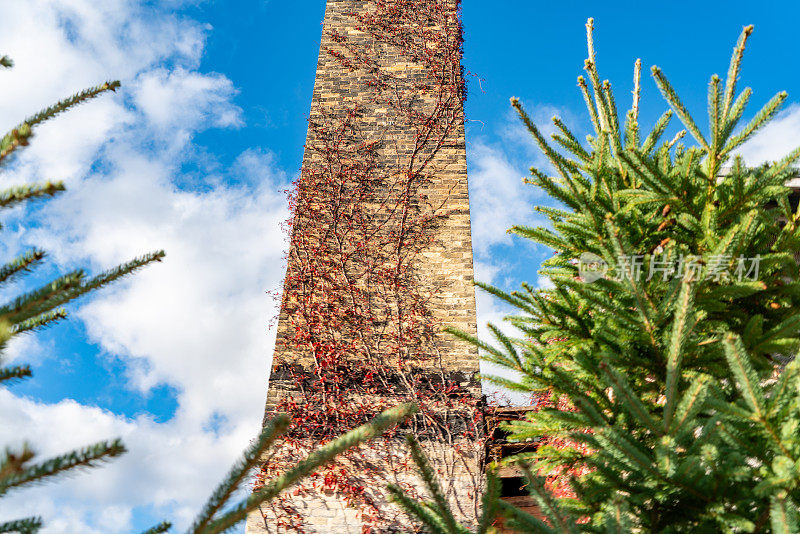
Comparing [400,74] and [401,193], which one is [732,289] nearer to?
[401,193]

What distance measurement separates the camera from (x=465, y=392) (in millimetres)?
5980

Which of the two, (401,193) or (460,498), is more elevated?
(401,193)

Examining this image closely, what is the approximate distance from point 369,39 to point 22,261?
818 cm

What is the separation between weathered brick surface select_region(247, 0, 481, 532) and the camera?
5.38m

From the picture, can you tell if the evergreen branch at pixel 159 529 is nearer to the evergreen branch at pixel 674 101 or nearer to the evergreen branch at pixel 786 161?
the evergreen branch at pixel 674 101

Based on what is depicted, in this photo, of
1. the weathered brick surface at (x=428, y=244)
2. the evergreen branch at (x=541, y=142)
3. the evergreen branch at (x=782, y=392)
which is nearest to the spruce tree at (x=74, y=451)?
the evergreen branch at (x=782, y=392)

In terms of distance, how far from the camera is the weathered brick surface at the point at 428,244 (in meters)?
5.38

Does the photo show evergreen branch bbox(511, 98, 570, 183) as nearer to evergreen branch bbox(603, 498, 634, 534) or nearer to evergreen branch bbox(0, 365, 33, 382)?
evergreen branch bbox(603, 498, 634, 534)

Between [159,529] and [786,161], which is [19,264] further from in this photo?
[786,161]

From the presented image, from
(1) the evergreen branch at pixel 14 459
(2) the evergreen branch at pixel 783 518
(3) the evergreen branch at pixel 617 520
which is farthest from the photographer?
(3) the evergreen branch at pixel 617 520

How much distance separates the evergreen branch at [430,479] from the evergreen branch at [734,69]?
2.34 metres

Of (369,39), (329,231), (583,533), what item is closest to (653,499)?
(583,533)

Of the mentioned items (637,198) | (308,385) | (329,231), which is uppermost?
(329,231)

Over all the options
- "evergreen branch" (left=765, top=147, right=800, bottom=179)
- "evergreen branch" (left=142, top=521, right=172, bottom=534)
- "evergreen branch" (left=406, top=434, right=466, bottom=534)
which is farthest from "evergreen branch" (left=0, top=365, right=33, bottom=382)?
"evergreen branch" (left=765, top=147, right=800, bottom=179)
